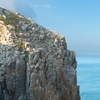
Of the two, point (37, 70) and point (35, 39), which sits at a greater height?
point (35, 39)

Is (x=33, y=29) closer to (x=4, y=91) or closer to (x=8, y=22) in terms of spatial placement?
(x=8, y=22)

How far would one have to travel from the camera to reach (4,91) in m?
53.4

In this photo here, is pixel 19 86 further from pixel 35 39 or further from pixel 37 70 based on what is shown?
pixel 35 39

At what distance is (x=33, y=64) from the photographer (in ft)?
186

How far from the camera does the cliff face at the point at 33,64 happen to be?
54.3 metres

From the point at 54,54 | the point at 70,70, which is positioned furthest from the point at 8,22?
the point at 70,70

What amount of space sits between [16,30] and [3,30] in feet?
13.1

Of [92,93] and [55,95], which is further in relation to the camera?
[92,93]

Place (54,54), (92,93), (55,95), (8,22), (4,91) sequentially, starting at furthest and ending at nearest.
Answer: (92,93) → (8,22) → (54,54) → (55,95) → (4,91)

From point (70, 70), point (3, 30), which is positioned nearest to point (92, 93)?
point (70, 70)

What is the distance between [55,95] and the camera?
2254 inches

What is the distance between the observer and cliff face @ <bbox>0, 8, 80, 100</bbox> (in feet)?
178

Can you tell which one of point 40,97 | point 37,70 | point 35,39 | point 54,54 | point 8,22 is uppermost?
point 8,22

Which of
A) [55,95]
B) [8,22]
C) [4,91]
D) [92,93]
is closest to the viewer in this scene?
[4,91]
